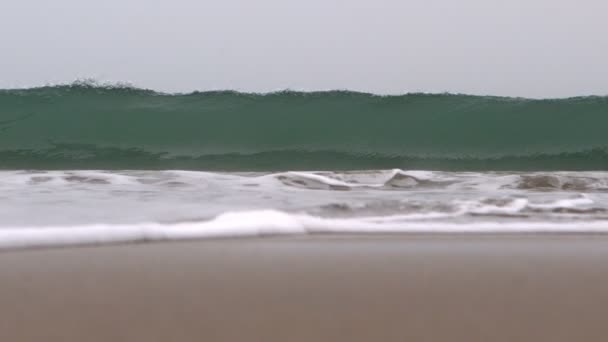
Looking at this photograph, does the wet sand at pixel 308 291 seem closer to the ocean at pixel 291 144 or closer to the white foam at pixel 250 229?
the white foam at pixel 250 229

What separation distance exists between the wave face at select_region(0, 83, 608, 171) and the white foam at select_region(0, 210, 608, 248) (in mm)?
2820

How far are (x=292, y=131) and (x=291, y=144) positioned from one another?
0.19 meters

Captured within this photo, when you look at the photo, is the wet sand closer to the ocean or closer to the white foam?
the white foam

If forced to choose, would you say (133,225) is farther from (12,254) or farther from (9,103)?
(9,103)

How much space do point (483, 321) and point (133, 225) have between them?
726 mm

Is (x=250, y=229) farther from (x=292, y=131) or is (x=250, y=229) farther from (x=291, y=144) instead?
(x=292, y=131)

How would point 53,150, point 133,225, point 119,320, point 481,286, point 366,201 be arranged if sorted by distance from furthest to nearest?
point 53,150 < point 366,201 < point 133,225 < point 481,286 < point 119,320

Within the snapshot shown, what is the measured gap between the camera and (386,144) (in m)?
4.75

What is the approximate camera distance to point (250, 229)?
4.33ft

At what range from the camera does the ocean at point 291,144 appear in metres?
2.48

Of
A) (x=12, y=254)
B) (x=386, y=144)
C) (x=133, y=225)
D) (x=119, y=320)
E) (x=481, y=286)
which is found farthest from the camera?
(x=386, y=144)

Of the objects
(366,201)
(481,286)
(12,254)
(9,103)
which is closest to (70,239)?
(12,254)

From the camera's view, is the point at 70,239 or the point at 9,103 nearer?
the point at 70,239

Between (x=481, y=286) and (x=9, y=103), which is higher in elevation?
(x=9, y=103)
